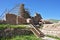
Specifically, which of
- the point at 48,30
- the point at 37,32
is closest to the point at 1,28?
the point at 37,32

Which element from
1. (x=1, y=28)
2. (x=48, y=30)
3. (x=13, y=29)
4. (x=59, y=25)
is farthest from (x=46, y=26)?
(x=1, y=28)

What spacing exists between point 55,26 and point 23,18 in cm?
754

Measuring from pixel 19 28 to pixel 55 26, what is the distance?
13.4 feet

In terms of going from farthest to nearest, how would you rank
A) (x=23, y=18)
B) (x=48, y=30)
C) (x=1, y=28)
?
(x=23, y=18), (x=48, y=30), (x=1, y=28)

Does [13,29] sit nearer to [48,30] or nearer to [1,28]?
[1,28]

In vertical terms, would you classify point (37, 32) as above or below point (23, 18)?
below

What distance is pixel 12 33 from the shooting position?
1647 cm

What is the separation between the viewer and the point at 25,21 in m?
22.9

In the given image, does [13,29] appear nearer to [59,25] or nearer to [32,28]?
[32,28]

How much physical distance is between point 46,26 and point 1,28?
541cm

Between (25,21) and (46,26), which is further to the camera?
(25,21)

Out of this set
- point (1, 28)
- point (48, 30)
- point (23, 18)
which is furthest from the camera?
point (23, 18)

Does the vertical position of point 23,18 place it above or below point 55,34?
above

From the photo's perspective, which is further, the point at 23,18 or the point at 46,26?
the point at 23,18
